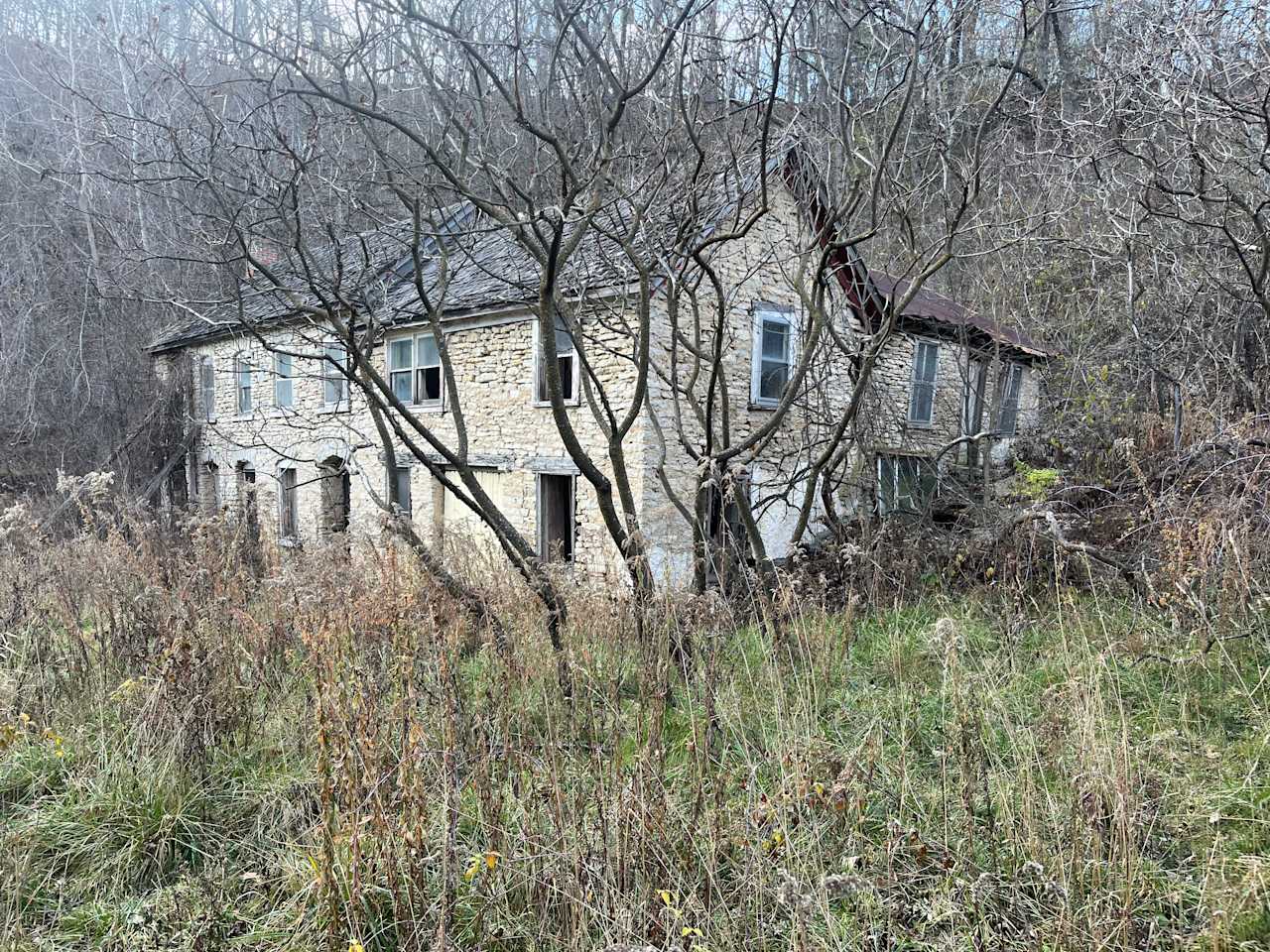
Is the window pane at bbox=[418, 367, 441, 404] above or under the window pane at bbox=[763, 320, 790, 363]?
under

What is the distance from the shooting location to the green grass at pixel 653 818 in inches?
89.8

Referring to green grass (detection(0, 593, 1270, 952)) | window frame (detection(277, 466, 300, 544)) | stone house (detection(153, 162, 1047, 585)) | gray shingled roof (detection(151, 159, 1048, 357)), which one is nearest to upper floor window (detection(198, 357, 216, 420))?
gray shingled roof (detection(151, 159, 1048, 357))

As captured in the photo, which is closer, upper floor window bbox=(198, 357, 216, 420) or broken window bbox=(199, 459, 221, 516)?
upper floor window bbox=(198, 357, 216, 420)

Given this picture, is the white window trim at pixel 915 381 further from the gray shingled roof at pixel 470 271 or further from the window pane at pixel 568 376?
the window pane at pixel 568 376

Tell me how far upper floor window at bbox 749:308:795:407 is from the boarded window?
2.03 meters

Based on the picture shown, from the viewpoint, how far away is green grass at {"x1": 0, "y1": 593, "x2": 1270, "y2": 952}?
228cm

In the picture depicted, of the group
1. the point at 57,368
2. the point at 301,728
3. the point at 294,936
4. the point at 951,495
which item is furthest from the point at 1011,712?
the point at 57,368

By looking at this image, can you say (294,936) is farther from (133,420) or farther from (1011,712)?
(133,420)

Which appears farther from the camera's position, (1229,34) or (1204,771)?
(1229,34)

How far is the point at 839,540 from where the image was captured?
716cm

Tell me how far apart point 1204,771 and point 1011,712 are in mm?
751

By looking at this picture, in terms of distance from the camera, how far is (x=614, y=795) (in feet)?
8.60

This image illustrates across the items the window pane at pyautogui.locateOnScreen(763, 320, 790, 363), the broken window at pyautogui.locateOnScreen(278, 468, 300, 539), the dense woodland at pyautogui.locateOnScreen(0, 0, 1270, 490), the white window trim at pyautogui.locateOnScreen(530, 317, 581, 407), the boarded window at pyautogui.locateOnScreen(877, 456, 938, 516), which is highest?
the dense woodland at pyautogui.locateOnScreen(0, 0, 1270, 490)

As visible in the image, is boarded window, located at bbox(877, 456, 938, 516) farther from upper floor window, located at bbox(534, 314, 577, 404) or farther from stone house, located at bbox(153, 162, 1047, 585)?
upper floor window, located at bbox(534, 314, 577, 404)
